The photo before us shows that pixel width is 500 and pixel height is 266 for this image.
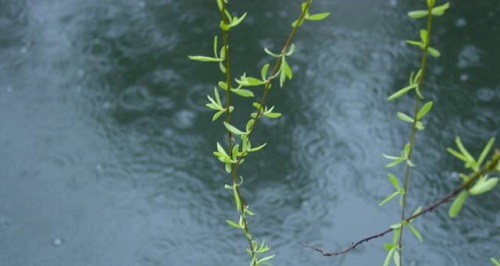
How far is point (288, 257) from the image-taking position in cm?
128

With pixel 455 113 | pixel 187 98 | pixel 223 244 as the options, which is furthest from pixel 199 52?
pixel 455 113

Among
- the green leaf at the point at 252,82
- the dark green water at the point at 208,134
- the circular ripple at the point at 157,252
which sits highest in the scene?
the green leaf at the point at 252,82

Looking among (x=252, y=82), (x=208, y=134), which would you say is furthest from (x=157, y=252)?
(x=252, y=82)

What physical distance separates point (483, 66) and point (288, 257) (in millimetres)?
738

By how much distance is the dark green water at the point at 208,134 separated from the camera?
131cm

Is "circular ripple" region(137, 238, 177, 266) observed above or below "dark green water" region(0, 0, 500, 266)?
below

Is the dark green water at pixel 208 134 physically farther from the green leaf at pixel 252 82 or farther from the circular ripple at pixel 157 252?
the green leaf at pixel 252 82

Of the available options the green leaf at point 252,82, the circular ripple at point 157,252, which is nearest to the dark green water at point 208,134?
the circular ripple at point 157,252

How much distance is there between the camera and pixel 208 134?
1476 mm

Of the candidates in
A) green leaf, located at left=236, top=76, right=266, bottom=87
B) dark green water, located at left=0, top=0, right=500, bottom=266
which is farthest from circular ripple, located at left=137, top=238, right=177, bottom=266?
green leaf, located at left=236, top=76, right=266, bottom=87

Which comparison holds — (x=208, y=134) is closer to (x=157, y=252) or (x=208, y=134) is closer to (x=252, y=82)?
(x=157, y=252)

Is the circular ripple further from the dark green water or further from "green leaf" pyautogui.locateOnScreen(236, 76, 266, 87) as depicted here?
"green leaf" pyautogui.locateOnScreen(236, 76, 266, 87)

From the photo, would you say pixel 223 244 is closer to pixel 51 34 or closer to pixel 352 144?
pixel 352 144

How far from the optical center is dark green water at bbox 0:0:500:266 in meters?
1.31
